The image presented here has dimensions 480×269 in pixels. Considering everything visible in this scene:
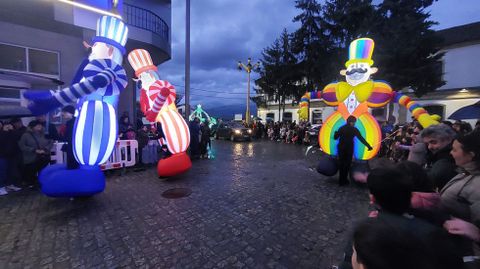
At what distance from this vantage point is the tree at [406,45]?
495 inches

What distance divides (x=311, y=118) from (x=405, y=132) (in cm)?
2216

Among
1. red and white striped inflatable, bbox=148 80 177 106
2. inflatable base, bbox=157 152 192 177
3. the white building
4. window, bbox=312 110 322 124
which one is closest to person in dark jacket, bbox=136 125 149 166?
red and white striped inflatable, bbox=148 80 177 106

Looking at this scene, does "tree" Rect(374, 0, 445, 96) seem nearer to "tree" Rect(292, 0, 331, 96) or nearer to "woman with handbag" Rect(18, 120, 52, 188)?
"tree" Rect(292, 0, 331, 96)

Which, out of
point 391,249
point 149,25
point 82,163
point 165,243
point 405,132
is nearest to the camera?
point 391,249

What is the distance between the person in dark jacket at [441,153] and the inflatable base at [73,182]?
18.6 ft

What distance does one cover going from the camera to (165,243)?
3607 millimetres

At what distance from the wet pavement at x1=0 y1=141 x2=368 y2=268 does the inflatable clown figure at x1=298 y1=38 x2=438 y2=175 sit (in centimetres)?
122

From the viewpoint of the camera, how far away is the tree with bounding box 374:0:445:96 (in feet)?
41.3

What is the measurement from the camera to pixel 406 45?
496 inches

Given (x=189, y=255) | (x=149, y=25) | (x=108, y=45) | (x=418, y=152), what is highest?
(x=149, y=25)

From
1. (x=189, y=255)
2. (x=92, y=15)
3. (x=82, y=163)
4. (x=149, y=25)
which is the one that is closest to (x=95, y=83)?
(x=82, y=163)

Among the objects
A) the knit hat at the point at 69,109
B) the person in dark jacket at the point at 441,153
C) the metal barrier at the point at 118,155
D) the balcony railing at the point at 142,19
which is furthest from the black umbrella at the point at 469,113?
the balcony railing at the point at 142,19

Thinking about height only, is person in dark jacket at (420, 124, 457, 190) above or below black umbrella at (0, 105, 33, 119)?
below

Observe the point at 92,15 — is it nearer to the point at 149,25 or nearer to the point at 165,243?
the point at 149,25
